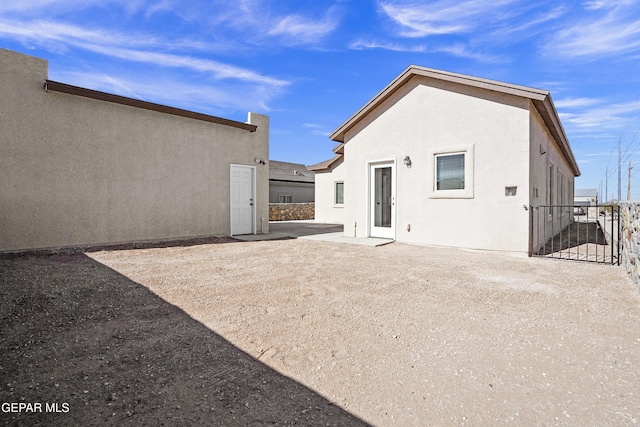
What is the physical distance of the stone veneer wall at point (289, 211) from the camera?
20.6m

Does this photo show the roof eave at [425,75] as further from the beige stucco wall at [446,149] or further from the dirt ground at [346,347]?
the dirt ground at [346,347]

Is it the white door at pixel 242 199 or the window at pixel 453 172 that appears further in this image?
the white door at pixel 242 199

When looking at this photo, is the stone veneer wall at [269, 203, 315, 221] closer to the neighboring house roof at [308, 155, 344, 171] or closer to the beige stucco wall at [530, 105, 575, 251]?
the neighboring house roof at [308, 155, 344, 171]

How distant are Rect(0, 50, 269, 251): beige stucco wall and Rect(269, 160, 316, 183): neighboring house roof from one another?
40.4ft

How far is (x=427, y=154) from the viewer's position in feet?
29.0

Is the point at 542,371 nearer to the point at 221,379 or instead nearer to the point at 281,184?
the point at 221,379

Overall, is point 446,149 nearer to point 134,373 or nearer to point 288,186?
point 134,373

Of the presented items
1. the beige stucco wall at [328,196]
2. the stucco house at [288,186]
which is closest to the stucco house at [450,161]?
the beige stucco wall at [328,196]

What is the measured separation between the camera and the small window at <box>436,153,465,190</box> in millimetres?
8406

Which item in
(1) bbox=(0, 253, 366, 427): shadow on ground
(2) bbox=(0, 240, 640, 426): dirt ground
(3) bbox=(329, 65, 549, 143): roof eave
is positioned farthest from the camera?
(3) bbox=(329, 65, 549, 143): roof eave

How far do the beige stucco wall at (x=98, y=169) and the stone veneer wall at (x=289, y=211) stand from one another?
9385 mm

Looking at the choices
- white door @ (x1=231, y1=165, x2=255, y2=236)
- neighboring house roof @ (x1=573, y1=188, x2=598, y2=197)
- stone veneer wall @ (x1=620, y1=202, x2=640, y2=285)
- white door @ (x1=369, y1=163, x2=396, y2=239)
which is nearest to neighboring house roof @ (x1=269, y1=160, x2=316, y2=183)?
white door @ (x1=231, y1=165, x2=255, y2=236)

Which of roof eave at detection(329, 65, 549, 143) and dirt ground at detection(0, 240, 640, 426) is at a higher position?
roof eave at detection(329, 65, 549, 143)

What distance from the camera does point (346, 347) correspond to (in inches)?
114
